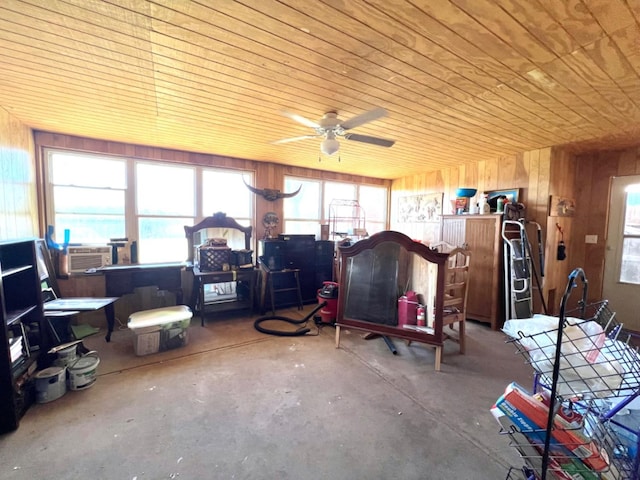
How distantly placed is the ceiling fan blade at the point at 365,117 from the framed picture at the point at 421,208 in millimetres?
3113

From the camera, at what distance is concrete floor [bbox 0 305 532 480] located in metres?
1.55

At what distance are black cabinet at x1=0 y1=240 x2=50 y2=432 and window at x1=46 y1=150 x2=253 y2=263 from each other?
5.00 ft

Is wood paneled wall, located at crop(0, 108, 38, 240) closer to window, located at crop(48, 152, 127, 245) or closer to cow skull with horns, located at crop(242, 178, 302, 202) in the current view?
window, located at crop(48, 152, 127, 245)

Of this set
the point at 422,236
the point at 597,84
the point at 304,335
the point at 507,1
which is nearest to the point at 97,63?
the point at 507,1

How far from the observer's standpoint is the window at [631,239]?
353cm

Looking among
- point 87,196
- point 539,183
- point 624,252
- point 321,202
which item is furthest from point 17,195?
point 624,252

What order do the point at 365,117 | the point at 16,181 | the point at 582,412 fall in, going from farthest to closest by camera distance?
the point at 16,181 → the point at 365,117 → the point at 582,412

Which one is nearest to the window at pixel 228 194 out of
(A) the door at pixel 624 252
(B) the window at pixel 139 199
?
(B) the window at pixel 139 199

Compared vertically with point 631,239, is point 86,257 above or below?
below

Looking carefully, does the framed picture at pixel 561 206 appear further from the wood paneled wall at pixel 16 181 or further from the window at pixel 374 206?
the wood paneled wall at pixel 16 181

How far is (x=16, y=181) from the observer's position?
2775 millimetres

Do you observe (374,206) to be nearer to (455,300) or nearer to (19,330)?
(455,300)

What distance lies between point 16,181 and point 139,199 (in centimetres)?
126

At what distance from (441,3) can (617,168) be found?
4057 mm
